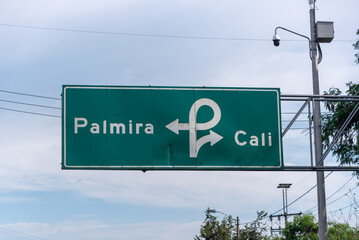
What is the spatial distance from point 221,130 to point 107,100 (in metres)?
2.54

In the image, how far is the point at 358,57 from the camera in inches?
974

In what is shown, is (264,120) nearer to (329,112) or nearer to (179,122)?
(179,122)

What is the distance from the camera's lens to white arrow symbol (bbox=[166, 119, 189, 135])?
13.0 meters

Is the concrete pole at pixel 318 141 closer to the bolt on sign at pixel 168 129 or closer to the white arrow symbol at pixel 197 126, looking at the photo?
the bolt on sign at pixel 168 129

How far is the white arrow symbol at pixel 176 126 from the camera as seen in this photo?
42.7 ft

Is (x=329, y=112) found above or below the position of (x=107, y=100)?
above

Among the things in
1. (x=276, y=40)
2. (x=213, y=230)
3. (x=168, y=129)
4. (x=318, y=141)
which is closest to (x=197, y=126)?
(x=168, y=129)

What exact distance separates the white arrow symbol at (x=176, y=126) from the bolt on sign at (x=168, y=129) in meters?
0.02

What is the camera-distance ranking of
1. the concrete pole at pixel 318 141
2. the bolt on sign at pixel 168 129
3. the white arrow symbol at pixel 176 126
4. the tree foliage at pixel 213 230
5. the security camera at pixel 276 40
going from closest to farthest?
1. the bolt on sign at pixel 168 129
2. the white arrow symbol at pixel 176 126
3. the concrete pole at pixel 318 141
4. the security camera at pixel 276 40
5. the tree foliage at pixel 213 230

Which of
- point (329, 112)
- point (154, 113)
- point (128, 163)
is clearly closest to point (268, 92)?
point (154, 113)

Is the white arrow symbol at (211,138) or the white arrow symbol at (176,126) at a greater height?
the white arrow symbol at (176,126)

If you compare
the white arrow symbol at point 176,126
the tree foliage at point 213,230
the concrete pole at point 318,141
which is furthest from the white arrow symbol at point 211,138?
the tree foliage at point 213,230

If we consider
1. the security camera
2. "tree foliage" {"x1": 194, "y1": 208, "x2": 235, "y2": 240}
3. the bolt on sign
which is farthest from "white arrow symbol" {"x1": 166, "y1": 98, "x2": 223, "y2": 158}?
"tree foliage" {"x1": 194, "y1": 208, "x2": 235, "y2": 240}

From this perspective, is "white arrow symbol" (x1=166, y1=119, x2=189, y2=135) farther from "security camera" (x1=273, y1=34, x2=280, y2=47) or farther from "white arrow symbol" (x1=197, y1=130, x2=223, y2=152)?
"security camera" (x1=273, y1=34, x2=280, y2=47)
